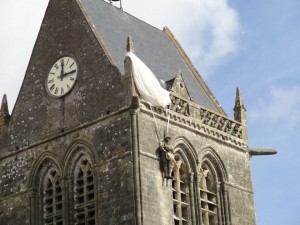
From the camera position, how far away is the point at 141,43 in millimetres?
50031

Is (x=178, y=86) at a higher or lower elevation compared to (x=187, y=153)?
higher

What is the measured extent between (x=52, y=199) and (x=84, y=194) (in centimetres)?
160

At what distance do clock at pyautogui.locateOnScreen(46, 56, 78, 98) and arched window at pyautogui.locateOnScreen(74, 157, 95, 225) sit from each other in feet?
8.94

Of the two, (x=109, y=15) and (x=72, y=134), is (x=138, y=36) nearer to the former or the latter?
(x=109, y=15)

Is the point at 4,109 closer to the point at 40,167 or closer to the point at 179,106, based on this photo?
the point at 40,167

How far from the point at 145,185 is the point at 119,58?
5.27 m

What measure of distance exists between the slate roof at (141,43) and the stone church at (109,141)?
2.4 inches

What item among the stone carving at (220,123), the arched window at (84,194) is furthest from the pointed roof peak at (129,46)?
the arched window at (84,194)

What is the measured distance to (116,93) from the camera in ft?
151

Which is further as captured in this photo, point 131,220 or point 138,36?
point 138,36

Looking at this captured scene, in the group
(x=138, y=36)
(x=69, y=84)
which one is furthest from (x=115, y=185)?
(x=138, y=36)

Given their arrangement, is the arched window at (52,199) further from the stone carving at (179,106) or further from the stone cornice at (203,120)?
the stone carving at (179,106)

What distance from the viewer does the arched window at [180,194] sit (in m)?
45.8

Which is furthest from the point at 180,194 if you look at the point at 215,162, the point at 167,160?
the point at 215,162
